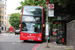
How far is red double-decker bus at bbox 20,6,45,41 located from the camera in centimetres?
1496

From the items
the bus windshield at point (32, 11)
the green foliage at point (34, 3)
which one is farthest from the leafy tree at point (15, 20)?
the bus windshield at point (32, 11)

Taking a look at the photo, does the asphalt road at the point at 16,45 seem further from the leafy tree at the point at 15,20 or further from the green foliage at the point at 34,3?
the leafy tree at the point at 15,20

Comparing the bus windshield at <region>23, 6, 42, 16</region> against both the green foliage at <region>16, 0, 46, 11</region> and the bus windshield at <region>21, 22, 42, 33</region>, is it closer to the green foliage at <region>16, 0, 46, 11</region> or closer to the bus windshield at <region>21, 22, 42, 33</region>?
the green foliage at <region>16, 0, 46, 11</region>

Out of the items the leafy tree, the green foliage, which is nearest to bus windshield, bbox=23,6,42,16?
the green foliage

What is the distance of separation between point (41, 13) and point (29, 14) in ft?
3.98

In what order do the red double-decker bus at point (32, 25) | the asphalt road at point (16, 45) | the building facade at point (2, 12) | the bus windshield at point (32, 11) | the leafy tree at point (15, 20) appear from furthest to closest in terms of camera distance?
the leafy tree at point (15, 20)
the building facade at point (2, 12)
the bus windshield at point (32, 11)
the red double-decker bus at point (32, 25)
the asphalt road at point (16, 45)

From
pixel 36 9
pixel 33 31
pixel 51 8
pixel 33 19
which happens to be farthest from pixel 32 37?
pixel 51 8

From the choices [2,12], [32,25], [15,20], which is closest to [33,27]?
[32,25]

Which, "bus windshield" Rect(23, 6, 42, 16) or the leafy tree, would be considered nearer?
"bus windshield" Rect(23, 6, 42, 16)

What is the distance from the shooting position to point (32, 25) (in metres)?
15.1

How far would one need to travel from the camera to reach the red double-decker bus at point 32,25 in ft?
49.1

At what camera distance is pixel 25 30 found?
1516cm

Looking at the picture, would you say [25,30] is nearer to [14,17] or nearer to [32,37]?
[32,37]

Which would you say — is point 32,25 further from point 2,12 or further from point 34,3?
point 2,12
